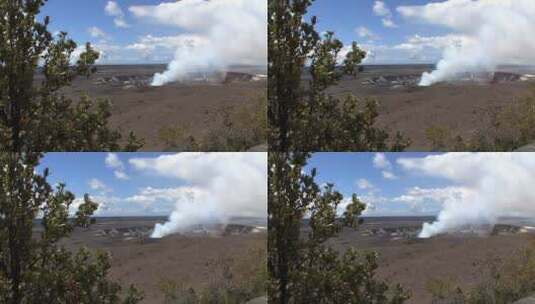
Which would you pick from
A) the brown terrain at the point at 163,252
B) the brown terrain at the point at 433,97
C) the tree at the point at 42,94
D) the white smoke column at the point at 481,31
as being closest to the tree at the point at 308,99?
the brown terrain at the point at 433,97

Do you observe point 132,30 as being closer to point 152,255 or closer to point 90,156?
point 90,156

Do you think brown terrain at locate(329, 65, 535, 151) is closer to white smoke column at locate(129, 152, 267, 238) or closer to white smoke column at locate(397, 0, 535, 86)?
white smoke column at locate(397, 0, 535, 86)

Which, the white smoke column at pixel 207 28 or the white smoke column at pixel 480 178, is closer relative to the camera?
the white smoke column at pixel 480 178

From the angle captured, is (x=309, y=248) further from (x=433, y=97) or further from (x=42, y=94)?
(x=42, y=94)

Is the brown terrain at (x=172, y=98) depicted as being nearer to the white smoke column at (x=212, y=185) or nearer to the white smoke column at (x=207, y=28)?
the white smoke column at (x=207, y=28)

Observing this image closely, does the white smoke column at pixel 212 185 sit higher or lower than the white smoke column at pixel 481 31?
lower

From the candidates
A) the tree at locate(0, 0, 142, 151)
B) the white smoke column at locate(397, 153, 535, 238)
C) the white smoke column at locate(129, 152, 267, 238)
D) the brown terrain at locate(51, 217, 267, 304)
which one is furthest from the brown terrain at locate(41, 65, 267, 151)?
the white smoke column at locate(397, 153, 535, 238)
